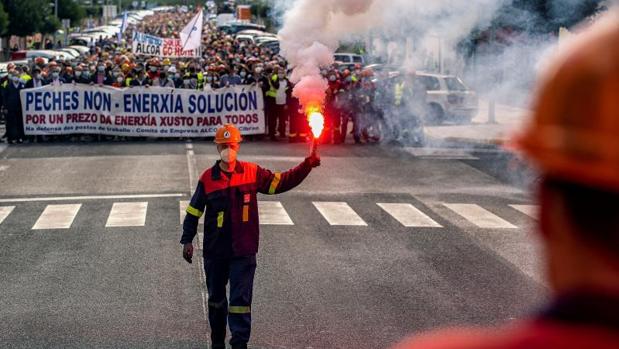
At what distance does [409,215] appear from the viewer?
55.2ft

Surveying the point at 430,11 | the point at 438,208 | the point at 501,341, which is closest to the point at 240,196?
the point at 501,341

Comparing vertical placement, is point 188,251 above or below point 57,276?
above

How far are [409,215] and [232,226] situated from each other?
837 centimetres

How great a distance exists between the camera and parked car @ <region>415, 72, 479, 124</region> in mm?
31562

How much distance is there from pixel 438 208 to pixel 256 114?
1162 centimetres

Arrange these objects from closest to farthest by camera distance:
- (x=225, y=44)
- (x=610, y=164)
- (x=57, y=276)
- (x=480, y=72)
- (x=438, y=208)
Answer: (x=610, y=164) → (x=57, y=276) → (x=438, y=208) → (x=480, y=72) → (x=225, y=44)

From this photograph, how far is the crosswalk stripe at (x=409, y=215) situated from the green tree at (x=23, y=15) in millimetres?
53700

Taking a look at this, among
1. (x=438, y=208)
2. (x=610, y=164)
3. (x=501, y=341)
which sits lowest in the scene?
(x=438, y=208)

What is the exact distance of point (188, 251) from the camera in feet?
30.3

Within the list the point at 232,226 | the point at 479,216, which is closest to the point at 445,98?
the point at 479,216

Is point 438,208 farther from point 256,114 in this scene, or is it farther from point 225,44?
point 225,44

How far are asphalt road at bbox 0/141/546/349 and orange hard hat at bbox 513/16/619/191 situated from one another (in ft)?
26.9

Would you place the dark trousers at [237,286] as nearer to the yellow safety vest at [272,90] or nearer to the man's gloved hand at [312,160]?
the man's gloved hand at [312,160]

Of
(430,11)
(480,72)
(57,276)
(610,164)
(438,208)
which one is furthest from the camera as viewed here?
(480,72)
